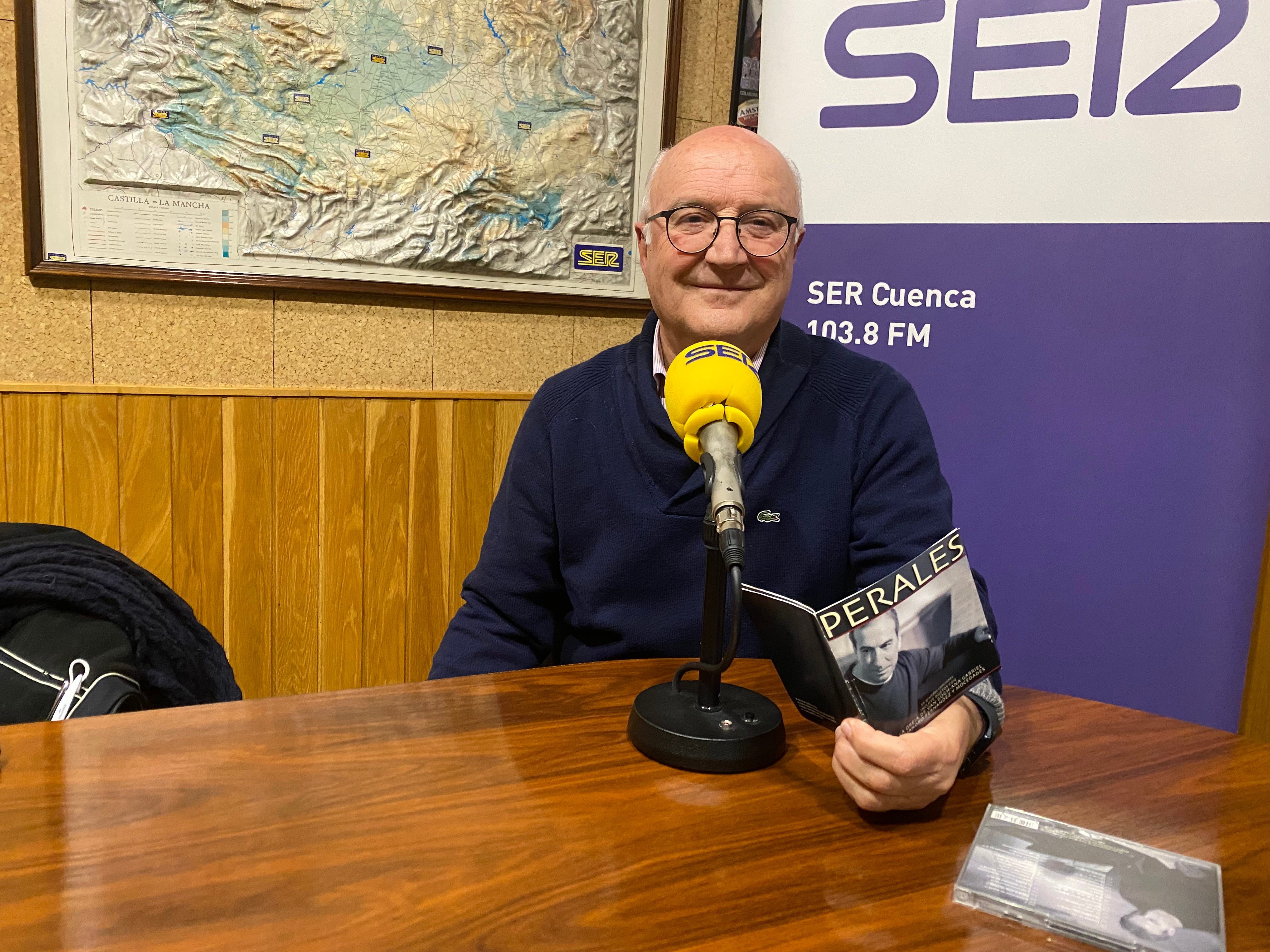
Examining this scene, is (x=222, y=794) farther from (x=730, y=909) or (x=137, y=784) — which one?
(x=730, y=909)

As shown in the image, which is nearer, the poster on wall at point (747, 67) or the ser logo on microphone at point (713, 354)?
the ser logo on microphone at point (713, 354)

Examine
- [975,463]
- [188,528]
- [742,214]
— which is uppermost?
[742,214]

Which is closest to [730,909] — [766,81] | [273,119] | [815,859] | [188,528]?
[815,859]

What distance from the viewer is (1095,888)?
712mm

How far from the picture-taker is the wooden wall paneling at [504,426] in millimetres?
2848

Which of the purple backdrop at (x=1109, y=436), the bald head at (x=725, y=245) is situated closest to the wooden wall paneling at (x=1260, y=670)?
the purple backdrop at (x=1109, y=436)

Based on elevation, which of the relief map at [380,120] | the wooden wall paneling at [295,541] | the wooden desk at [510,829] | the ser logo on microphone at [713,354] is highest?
the relief map at [380,120]

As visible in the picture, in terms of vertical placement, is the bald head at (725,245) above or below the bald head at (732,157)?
below

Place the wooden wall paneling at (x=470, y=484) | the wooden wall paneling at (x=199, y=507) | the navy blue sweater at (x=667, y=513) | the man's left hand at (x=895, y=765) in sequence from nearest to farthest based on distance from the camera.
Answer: the man's left hand at (x=895, y=765) → the navy blue sweater at (x=667, y=513) → the wooden wall paneling at (x=199, y=507) → the wooden wall paneling at (x=470, y=484)

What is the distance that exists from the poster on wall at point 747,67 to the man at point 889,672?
7.59 feet

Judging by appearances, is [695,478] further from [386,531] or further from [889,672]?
[386,531]

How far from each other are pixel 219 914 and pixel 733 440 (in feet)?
1.93

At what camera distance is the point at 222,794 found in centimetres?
82

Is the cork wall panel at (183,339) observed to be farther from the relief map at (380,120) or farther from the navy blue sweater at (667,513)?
the navy blue sweater at (667,513)
